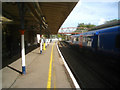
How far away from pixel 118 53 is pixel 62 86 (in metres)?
4.40

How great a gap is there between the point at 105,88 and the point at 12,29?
39.2 ft

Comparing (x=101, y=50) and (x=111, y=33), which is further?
(x=101, y=50)

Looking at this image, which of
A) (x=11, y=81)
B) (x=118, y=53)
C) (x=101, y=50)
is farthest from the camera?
(x=101, y=50)

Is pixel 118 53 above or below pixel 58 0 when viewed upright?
below

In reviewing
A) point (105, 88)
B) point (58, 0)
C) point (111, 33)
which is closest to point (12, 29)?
point (58, 0)

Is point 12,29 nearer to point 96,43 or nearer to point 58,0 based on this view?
point 58,0

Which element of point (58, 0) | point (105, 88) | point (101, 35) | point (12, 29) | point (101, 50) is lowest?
point (105, 88)

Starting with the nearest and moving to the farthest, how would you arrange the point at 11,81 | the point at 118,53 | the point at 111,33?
the point at 11,81 < the point at 118,53 < the point at 111,33

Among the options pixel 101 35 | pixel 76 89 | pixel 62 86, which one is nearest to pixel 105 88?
pixel 76 89

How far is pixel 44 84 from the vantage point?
4.47 m

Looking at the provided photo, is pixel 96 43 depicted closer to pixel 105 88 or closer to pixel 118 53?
pixel 118 53

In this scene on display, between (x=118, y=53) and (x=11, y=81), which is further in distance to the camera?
(x=118, y=53)

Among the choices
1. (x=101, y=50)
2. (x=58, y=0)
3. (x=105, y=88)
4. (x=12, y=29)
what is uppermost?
(x=58, y=0)

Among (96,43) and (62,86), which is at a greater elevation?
(96,43)
